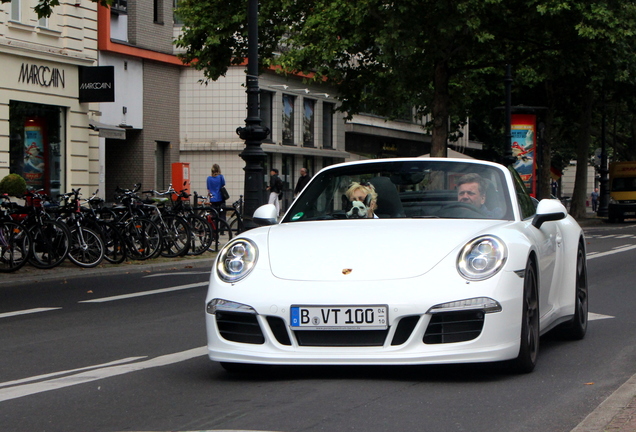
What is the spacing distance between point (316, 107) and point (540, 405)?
135ft

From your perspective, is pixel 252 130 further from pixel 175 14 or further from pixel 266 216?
pixel 175 14


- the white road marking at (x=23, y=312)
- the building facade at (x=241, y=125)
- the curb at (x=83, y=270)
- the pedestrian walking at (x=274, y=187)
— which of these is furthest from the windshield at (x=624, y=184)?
the white road marking at (x=23, y=312)

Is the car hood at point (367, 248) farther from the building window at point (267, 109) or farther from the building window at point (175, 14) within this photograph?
the building window at point (267, 109)

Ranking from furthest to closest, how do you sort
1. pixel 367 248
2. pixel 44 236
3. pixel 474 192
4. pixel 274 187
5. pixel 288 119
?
pixel 288 119 → pixel 274 187 → pixel 44 236 → pixel 474 192 → pixel 367 248

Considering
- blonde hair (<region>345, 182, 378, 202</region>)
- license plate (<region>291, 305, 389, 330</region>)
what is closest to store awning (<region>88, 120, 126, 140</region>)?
blonde hair (<region>345, 182, 378, 202</region>)

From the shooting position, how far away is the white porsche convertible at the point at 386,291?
616cm

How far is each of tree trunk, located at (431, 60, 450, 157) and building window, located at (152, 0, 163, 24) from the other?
9257 mm

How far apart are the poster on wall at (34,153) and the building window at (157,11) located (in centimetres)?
1199

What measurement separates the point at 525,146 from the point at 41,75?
61.6 ft

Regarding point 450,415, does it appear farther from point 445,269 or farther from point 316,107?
point 316,107

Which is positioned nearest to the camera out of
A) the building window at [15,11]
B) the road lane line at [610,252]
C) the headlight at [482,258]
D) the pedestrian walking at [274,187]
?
the headlight at [482,258]

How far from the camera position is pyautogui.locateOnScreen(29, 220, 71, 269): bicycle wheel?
16375mm

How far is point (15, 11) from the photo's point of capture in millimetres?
24547

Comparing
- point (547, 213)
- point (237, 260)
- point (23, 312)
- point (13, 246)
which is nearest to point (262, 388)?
point (237, 260)
